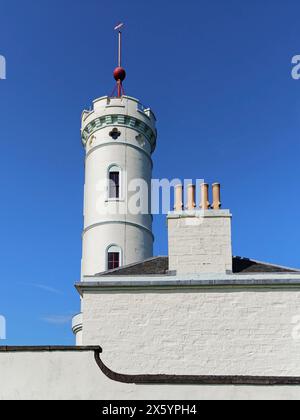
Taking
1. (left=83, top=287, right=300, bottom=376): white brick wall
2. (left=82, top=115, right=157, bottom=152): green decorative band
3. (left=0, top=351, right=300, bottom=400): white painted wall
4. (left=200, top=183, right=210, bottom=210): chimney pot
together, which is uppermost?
(left=82, top=115, right=157, bottom=152): green decorative band

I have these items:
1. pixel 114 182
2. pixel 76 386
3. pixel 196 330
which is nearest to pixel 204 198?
pixel 196 330

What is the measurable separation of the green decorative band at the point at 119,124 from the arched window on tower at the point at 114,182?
327 centimetres

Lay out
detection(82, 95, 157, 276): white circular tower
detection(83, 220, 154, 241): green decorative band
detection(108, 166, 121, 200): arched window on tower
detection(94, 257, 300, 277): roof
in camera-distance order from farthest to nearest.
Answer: detection(108, 166, 121, 200): arched window on tower → detection(83, 220, 154, 241): green decorative band → detection(82, 95, 157, 276): white circular tower → detection(94, 257, 300, 277): roof

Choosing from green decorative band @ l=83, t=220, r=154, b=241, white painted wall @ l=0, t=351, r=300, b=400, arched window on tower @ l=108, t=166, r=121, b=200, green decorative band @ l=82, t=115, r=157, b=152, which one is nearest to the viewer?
white painted wall @ l=0, t=351, r=300, b=400

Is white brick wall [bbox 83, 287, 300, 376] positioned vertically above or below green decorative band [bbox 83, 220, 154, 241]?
below

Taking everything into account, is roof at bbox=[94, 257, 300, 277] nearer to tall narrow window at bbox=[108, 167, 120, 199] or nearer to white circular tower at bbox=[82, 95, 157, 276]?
white circular tower at bbox=[82, 95, 157, 276]

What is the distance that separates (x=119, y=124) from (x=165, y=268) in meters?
17.2

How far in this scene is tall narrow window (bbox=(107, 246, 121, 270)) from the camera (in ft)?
96.6

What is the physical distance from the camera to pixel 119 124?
3253 centimetres

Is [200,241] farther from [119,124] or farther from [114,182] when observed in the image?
[119,124]

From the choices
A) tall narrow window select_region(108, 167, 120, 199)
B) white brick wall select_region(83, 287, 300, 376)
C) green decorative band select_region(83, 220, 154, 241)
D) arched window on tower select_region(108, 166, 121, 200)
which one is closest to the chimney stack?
white brick wall select_region(83, 287, 300, 376)

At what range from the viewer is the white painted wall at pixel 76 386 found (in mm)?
10297
